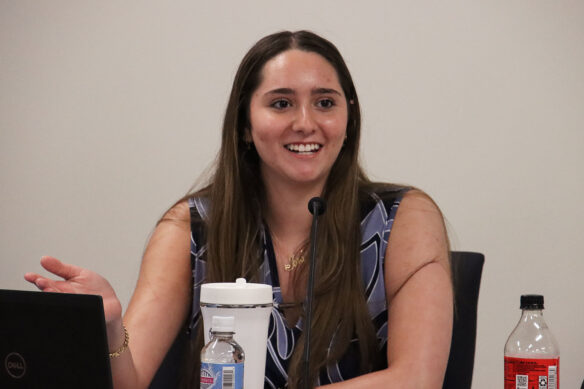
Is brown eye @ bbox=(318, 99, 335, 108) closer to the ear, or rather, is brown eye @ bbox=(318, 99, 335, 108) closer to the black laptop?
the ear

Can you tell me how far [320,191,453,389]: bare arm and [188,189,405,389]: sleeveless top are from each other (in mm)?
24

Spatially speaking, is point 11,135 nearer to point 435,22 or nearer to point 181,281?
point 181,281

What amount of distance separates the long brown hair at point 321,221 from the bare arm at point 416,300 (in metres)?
0.08

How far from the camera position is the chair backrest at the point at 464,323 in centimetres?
172

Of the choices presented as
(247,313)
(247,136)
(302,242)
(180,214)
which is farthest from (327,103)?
(247,313)

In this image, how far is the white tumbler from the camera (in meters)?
1.06

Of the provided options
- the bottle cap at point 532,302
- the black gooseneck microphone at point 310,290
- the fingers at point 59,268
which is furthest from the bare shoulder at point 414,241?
the fingers at point 59,268

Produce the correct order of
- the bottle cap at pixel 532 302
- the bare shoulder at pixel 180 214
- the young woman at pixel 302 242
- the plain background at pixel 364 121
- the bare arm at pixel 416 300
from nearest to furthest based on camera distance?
the bottle cap at pixel 532 302, the bare arm at pixel 416 300, the young woman at pixel 302 242, the bare shoulder at pixel 180 214, the plain background at pixel 364 121

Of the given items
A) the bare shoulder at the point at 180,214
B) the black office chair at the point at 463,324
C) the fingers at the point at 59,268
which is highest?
Result: the bare shoulder at the point at 180,214

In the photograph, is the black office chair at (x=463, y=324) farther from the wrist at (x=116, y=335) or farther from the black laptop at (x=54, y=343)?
the black laptop at (x=54, y=343)

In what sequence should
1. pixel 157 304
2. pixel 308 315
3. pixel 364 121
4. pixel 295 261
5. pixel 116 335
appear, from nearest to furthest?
pixel 308 315, pixel 116 335, pixel 157 304, pixel 295 261, pixel 364 121

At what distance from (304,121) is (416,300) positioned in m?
0.47

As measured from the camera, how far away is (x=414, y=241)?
5.79ft

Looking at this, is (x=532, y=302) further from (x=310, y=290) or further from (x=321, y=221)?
(x=321, y=221)
